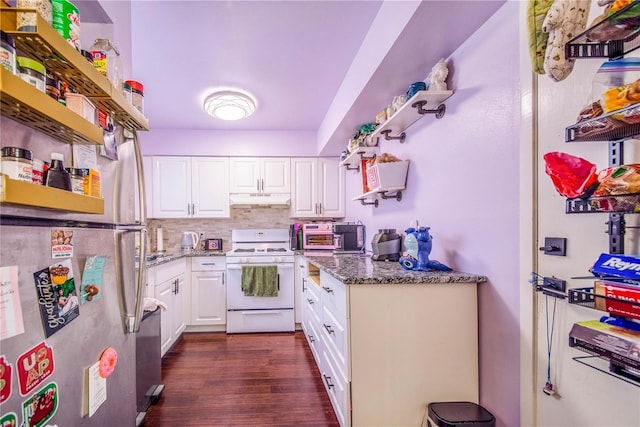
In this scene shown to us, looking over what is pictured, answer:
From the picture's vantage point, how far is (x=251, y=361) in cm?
268

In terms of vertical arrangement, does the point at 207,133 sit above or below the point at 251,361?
above

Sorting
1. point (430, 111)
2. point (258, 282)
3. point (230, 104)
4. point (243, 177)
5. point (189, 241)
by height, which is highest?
point (230, 104)

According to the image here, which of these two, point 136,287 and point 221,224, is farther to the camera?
point 221,224

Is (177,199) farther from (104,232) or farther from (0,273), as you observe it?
(0,273)

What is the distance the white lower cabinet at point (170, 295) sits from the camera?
105 inches

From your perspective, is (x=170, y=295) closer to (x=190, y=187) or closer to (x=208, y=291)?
(x=208, y=291)

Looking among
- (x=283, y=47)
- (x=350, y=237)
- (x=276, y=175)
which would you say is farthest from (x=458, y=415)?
(x=276, y=175)

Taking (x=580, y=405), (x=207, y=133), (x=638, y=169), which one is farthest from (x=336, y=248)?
(x=638, y=169)

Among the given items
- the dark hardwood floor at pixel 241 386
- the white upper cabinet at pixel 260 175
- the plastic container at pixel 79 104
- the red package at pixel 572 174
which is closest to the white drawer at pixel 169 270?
the dark hardwood floor at pixel 241 386

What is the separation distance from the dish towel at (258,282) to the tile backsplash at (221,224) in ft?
2.61

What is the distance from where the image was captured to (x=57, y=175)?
741 mm

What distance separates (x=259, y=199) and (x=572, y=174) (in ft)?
10.8

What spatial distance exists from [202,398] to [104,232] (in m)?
1.68

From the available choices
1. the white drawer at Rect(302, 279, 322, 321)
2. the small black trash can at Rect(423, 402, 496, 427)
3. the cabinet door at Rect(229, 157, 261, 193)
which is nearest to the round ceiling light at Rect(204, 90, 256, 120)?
the cabinet door at Rect(229, 157, 261, 193)
